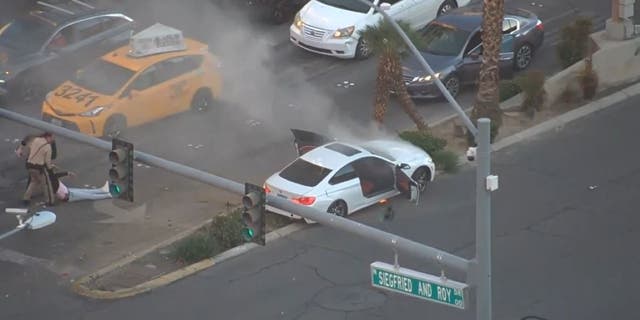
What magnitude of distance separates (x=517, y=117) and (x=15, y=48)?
1256 centimetres

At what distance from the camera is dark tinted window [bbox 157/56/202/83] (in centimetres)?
3039

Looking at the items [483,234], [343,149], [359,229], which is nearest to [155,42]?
[343,149]

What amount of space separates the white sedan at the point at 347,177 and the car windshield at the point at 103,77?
18.3 feet

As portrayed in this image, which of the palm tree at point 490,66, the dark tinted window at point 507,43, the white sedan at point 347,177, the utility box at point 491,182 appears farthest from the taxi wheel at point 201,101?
the utility box at point 491,182

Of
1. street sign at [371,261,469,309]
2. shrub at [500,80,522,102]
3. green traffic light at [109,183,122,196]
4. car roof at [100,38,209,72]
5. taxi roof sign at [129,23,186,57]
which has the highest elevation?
green traffic light at [109,183,122,196]

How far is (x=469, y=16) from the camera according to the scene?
32.6 meters

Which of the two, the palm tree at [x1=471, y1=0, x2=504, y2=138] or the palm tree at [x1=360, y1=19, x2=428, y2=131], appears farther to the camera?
the palm tree at [x1=471, y1=0, x2=504, y2=138]

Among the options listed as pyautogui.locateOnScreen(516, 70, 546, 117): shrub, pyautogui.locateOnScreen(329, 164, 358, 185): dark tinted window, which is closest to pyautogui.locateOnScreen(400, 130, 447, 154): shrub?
pyautogui.locateOnScreen(329, 164, 358, 185): dark tinted window

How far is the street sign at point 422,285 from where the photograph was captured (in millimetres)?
14797

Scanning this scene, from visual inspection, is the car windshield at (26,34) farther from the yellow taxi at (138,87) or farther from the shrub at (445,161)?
the shrub at (445,161)

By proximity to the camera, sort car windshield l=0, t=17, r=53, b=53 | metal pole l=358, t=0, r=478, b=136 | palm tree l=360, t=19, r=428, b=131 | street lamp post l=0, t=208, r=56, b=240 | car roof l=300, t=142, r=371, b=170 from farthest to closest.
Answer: car windshield l=0, t=17, r=53, b=53 → palm tree l=360, t=19, r=428, b=131 → car roof l=300, t=142, r=371, b=170 → street lamp post l=0, t=208, r=56, b=240 → metal pole l=358, t=0, r=478, b=136

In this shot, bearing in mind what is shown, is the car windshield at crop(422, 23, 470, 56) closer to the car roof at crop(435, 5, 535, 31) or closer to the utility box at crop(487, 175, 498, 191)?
the car roof at crop(435, 5, 535, 31)

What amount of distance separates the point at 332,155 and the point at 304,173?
28.1 inches

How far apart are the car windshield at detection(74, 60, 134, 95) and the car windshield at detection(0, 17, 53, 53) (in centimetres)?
242
